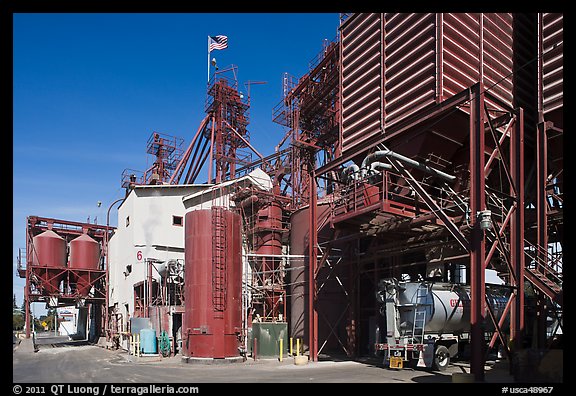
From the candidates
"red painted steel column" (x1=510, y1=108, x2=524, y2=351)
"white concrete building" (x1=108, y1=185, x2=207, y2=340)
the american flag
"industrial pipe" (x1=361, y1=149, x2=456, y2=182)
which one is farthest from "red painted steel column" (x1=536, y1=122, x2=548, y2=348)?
the american flag

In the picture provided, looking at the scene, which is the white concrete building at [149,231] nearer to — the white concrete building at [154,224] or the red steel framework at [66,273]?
the white concrete building at [154,224]

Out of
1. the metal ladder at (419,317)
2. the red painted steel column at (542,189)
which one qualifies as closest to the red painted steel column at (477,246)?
the metal ladder at (419,317)

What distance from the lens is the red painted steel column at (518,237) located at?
1727cm

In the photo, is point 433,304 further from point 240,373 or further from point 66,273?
point 66,273

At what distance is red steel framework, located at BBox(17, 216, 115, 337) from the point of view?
145 ft

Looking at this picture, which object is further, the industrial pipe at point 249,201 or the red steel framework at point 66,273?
the red steel framework at point 66,273

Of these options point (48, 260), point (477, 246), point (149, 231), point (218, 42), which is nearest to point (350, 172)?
point (477, 246)

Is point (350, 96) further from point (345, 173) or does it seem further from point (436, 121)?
point (436, 121)

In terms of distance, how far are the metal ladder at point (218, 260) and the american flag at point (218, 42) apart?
2220 centimetres
